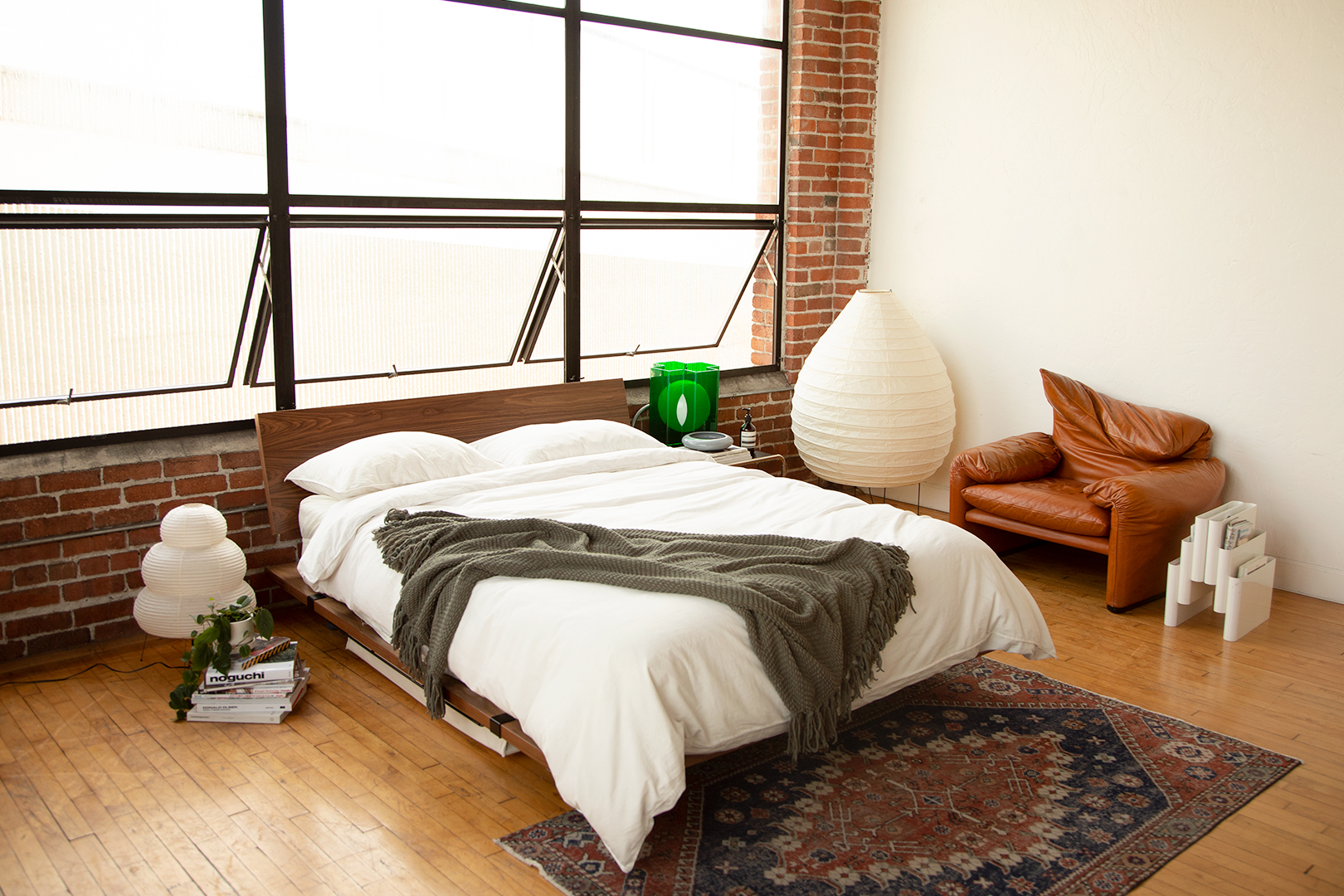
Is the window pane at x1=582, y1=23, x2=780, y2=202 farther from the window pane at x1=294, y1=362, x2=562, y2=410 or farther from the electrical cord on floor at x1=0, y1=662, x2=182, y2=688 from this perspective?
the electrical cord on floor at x1=0, y1=662, x2=182, y2=688

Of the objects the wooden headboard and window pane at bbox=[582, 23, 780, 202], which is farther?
window pane at bbox=[582, 23, 780, 202]

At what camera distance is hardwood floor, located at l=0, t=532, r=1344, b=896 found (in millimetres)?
2604

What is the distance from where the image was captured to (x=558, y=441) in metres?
4.57

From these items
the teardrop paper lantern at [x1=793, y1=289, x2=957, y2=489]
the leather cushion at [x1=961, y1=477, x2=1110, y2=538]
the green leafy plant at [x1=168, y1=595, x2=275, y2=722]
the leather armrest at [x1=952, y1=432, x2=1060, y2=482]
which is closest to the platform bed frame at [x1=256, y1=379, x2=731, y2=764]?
the green leafy plant at [x1=168, y1=595, x2=275, y2=722]

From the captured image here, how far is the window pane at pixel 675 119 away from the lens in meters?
5.29

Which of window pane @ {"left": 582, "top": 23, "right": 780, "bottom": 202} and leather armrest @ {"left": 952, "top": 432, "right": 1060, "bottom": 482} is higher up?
Result: window pane @ {"left": 582, "top": 23, "right": 780, "bottom": 202}

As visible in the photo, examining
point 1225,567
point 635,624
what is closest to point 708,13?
point 1225,567

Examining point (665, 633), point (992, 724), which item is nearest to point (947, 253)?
point (992, 724)

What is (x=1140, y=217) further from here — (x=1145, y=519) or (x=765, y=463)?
(x=765, y=463)

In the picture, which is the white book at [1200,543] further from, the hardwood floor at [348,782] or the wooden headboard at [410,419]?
the wooden headboard at [410,419]

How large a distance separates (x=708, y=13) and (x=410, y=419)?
2.77 m

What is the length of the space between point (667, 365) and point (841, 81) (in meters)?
2.03

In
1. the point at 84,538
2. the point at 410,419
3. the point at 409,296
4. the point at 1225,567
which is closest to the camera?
the point at 84,538

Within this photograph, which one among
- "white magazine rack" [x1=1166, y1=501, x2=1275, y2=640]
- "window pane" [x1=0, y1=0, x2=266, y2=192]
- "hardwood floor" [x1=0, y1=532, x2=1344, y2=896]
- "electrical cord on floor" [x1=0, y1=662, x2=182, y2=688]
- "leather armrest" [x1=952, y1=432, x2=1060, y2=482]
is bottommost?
"hardwood floor" [x1=0, y1=532, x2=1344, y2=896]
